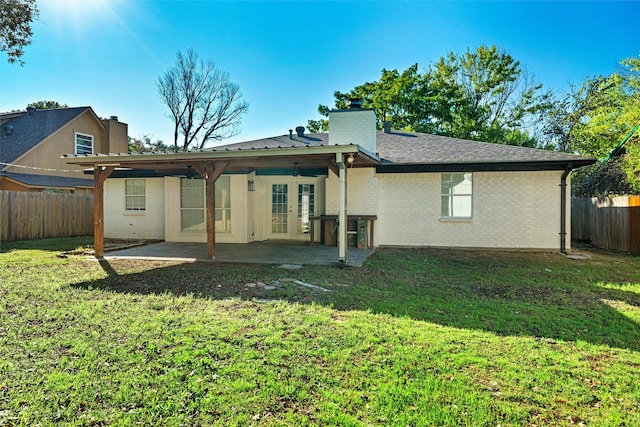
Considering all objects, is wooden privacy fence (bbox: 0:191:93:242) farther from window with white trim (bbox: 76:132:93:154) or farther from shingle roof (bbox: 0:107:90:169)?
window with white trim (bbox: 76:132:93:154)

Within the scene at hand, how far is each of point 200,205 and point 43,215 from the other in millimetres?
6974

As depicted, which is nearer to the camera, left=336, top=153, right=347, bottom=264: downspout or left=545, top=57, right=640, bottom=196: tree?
left=336, top=153, right=347, bottom=264: downspout

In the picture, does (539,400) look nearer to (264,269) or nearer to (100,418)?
(100,418)

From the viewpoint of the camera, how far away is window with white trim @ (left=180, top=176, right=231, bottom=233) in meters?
11.9

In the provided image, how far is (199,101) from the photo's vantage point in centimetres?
2872

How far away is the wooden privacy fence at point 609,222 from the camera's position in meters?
10.5

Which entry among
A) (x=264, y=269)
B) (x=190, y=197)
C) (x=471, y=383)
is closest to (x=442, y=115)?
(x=190, y=197)

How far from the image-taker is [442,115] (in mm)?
25109

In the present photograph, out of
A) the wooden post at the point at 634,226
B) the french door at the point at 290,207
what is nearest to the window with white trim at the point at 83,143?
the french door at the point at 290,207

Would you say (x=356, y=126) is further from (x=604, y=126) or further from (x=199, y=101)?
(x=199, y=101)

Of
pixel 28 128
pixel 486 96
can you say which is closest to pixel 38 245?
pixel 28 128

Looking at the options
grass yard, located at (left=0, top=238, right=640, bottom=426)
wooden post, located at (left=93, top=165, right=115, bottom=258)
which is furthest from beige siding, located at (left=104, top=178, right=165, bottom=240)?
grass yard, located at (left=0, top=238, right=640, bottom=426)

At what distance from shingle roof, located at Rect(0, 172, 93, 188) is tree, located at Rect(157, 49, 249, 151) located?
391 inches

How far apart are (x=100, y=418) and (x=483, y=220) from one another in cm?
1056
